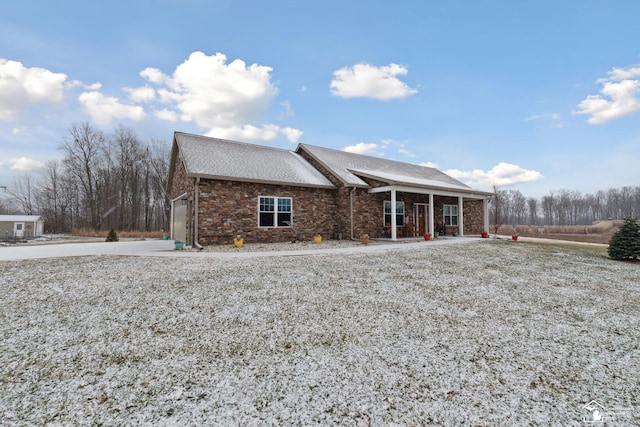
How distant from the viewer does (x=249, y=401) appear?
8.15 ft

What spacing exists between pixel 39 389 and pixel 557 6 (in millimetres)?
14806

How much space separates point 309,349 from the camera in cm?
338

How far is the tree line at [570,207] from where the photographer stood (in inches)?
2219

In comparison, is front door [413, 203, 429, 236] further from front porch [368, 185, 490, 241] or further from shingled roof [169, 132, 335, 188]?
shingled roof [169, 132, 335, 188]

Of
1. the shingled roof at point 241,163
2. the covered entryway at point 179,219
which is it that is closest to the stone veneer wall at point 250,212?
the shingled roof at point 241,163

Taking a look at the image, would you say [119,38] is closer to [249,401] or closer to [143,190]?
[249,401]

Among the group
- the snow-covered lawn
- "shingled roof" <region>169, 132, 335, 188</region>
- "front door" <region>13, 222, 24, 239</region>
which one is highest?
"shingled roof" <region>169, 132, 335, 188</region>

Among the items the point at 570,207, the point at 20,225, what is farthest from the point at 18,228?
the point at 570,207

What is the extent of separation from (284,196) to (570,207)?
69695 millimetres

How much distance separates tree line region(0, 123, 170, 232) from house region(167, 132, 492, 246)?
16585 mm

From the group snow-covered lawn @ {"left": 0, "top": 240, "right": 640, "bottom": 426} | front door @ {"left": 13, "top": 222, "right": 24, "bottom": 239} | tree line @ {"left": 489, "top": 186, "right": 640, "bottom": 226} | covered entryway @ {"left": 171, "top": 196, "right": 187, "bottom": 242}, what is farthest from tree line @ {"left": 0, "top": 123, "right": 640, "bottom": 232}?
tree line @ {"left": 489, "top": 186, "right": 640, "bottom": 226}

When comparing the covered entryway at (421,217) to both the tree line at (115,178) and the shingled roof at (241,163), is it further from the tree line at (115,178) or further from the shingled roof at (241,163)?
the tree line at (115,178)

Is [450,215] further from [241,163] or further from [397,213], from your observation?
[241,163]

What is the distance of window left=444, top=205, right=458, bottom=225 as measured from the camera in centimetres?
1784
